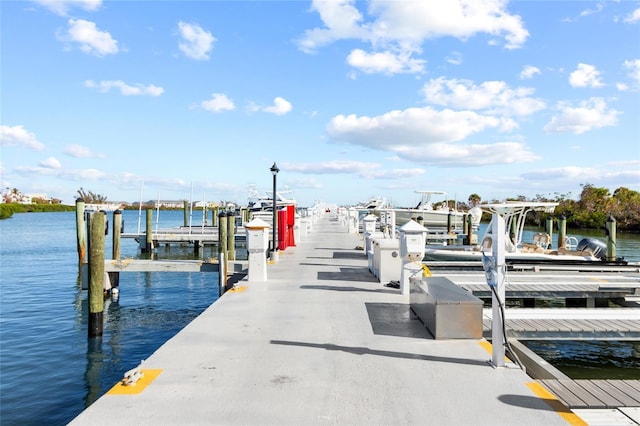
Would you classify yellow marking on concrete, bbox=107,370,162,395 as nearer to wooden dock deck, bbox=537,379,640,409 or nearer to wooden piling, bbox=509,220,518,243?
wooden dock deck, bbox=537,379,640,409

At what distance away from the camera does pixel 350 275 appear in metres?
11.4

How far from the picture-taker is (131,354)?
1105cm

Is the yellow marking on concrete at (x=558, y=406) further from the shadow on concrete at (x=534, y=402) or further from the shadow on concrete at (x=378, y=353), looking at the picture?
the shadow on concrete at (x=378, y=353)

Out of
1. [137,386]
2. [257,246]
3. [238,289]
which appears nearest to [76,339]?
[238,289]

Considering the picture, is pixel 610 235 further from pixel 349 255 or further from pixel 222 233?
pixel 222 233

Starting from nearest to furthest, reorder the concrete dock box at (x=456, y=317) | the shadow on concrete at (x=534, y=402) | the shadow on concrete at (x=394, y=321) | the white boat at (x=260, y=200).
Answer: the shadow on concrete at (x=534, y=402)
the concrete dock box at (x=456, y=317)
the shadow on concrete at (x=394, y=321)
the white boat at (x=260, y=200)

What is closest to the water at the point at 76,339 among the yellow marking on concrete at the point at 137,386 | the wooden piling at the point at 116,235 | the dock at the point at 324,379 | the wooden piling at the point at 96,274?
the wooden piling at the point at 96,274

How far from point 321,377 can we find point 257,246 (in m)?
5.69

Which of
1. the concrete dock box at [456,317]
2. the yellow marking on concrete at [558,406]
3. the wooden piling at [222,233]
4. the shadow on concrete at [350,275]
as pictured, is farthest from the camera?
the wooden piling at [222,233]

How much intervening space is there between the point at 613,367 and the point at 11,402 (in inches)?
489

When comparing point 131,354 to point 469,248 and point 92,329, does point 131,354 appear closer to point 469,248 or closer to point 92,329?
point 92,329

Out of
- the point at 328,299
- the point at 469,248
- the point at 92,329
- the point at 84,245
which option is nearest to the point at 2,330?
the point at 92,329

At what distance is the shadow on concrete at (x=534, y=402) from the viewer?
13.1 ft

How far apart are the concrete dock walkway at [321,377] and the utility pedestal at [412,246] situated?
1.10 metres
